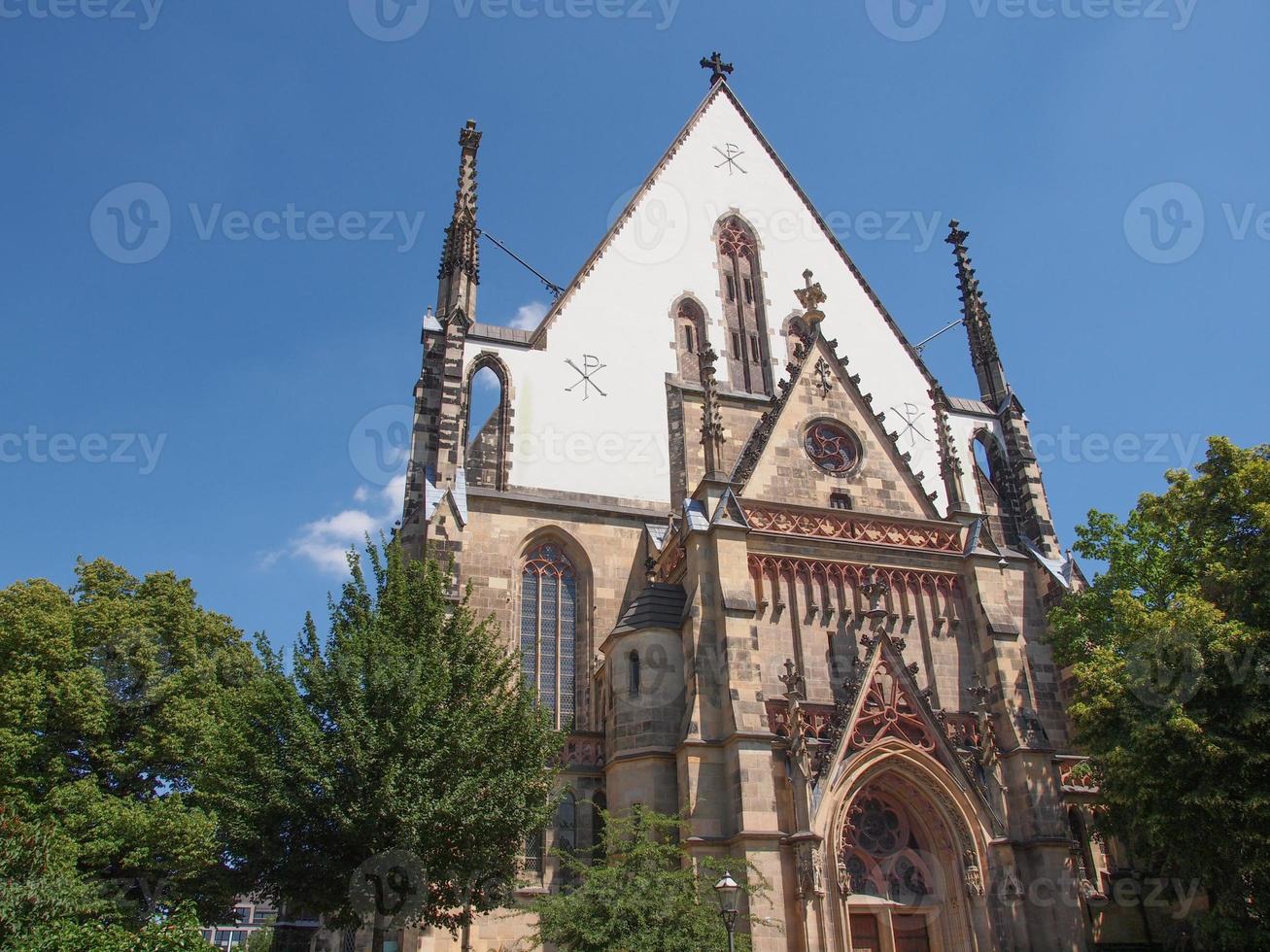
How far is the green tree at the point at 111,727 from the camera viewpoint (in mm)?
21922

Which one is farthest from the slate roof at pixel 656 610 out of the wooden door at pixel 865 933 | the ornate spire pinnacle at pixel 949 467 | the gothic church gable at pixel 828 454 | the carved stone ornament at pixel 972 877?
the ornate spire pinnacle at pixel 949 467

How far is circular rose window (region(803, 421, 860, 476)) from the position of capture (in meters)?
24.4

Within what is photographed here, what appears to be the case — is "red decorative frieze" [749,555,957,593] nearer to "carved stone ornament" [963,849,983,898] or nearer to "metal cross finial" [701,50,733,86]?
"carved stone ornament" [963,849,983,898]

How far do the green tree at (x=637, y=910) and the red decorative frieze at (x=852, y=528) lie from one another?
844 cm

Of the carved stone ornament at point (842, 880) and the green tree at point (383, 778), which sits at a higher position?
the green tree at point (383, 778)

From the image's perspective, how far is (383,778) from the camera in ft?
47.9

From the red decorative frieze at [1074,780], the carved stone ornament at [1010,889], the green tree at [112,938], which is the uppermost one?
the red decorative frieze at [1074,780]

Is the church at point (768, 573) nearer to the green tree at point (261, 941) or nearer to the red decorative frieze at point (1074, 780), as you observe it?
the red decorative frieze at point (1074, 780)

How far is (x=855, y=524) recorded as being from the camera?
23.2 m

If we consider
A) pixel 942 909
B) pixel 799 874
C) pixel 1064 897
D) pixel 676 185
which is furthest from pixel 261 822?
pixel 676 185

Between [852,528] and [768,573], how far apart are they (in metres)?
2.74

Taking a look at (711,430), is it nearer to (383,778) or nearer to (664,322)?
(664,322)

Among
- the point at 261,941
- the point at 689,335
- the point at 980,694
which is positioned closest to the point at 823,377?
the point at 689,335

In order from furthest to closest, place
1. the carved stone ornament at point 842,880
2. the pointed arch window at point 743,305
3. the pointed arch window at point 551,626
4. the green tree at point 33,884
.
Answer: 1. the pointed arch window at point 743,305
2. the pointed arch window at point 551,626
3. the carved stone ornament at point 842,880
4. the green tree at point 33,884
